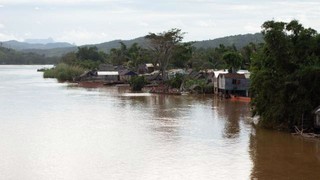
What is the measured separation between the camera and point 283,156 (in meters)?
25.4

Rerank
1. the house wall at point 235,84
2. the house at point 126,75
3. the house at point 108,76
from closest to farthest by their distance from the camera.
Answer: the house wall at point 235,84
the house at point 126,75
the house at point 108,76

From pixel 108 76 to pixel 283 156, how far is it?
6846 centimetres

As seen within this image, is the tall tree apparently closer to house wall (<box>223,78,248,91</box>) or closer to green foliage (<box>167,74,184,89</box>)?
green foliage (<box>167,74,184,89</box>)

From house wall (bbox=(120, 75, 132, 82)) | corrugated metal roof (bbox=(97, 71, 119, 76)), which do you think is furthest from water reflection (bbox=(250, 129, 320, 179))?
corrugated metal roof (bbox=(97, 71, 119, 76))

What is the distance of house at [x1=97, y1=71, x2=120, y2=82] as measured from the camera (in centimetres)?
9044

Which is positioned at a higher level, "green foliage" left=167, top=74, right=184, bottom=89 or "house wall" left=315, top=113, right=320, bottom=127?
"green foliage" left=167, top=74, right=184, bottom=89

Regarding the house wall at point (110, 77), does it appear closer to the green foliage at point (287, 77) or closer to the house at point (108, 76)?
the house at point (108, 76)

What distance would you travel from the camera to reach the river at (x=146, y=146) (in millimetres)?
22062

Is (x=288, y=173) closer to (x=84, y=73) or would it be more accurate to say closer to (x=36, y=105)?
(x=36, y=105)

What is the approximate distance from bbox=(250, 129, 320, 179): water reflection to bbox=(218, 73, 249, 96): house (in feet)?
77.6

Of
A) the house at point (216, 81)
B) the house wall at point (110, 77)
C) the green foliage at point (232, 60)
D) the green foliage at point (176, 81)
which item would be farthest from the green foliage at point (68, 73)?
the green foliage at point (232, 60)

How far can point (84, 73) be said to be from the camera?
314 ft

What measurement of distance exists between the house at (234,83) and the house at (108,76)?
36.4 metres

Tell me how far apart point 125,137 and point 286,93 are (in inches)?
414
